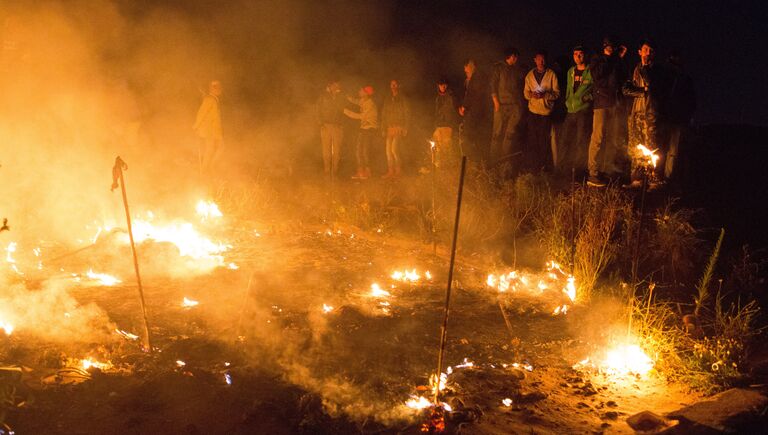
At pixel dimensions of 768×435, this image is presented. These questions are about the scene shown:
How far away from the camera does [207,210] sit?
10.0 metres

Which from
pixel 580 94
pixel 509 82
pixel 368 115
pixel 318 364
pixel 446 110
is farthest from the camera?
pixel 368 115

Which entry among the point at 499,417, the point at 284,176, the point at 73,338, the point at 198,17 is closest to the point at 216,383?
the point at 73,338

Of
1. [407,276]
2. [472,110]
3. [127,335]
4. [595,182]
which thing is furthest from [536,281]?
[127,335]

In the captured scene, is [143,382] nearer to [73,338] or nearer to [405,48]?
[73,338]

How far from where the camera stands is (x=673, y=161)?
8.31 m

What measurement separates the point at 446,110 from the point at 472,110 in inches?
18.2

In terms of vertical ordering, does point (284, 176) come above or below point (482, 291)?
above

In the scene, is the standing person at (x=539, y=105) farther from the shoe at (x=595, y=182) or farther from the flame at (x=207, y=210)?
the flame at (x=207, y=210)

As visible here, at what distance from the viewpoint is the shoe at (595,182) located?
820 cm

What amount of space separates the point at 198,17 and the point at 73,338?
10968mm

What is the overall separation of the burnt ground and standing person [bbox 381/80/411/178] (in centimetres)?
408

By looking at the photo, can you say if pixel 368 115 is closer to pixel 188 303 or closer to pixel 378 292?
pixel 378 292

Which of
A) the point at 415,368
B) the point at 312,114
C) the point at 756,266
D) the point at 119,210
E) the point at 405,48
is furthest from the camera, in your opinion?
the point at 405,48

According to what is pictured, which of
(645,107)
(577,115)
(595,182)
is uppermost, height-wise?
(645,107)
